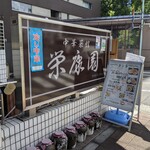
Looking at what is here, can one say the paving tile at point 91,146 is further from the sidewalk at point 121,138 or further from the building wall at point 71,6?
the building wall at point 71,6

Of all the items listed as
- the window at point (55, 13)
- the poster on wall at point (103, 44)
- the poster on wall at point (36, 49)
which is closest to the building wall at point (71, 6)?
the window at point (55, 13)

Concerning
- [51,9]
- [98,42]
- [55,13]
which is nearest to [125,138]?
[98,42]

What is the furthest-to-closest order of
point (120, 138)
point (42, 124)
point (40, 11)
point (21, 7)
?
point (40, 11) < point (21, 7) < point (120, 138) < point (42, 124)

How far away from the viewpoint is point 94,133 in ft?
11.4

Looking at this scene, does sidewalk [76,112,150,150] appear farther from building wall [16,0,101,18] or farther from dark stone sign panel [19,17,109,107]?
building wall [16,0,101,18]

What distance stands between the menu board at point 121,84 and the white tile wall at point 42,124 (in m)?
0.48

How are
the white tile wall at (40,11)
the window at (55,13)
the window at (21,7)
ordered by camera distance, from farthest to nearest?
the window at (55,13) → the white tile wall at (40,11) → the window at (21,7)

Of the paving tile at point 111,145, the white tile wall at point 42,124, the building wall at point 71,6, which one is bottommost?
the paving tile at point 111,145

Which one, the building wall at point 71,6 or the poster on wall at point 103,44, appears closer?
the poster on wall at point 103,44

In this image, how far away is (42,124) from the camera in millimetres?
2629

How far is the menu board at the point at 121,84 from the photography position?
3.62m

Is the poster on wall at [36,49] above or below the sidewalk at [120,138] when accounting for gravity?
above

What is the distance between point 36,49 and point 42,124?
114cm

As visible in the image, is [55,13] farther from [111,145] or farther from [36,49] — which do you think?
[111,145]
